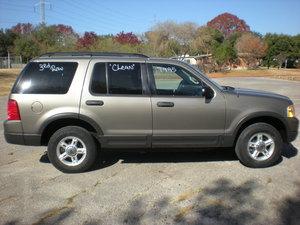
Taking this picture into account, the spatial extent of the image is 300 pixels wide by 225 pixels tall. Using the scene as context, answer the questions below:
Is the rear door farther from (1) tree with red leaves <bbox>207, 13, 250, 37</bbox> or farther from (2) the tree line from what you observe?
(1) tree with red leaves <bbox>207, 13, 250, 37</bbox>

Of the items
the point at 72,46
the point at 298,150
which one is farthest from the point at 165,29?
the point at 298,150

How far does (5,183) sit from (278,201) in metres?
3.82

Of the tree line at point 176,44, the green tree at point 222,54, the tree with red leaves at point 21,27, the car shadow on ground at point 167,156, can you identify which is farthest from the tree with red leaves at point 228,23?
the car shadow on ground at point 167,156

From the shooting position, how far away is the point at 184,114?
6.66m

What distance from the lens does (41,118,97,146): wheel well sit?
669cm

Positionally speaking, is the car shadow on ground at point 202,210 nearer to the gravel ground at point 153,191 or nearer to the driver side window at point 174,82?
the gravel ground at point 153,191

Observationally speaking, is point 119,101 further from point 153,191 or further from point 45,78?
point 153,191

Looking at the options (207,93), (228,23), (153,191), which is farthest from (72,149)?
(228,23)

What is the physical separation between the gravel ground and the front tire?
158mm

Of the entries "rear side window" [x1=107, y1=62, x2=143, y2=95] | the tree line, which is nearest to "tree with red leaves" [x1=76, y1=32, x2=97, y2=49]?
the tree line

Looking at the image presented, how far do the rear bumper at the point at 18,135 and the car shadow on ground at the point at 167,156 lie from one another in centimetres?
89

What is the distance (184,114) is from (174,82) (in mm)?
587

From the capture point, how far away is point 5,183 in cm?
622

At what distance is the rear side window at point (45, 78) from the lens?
21.5ft
